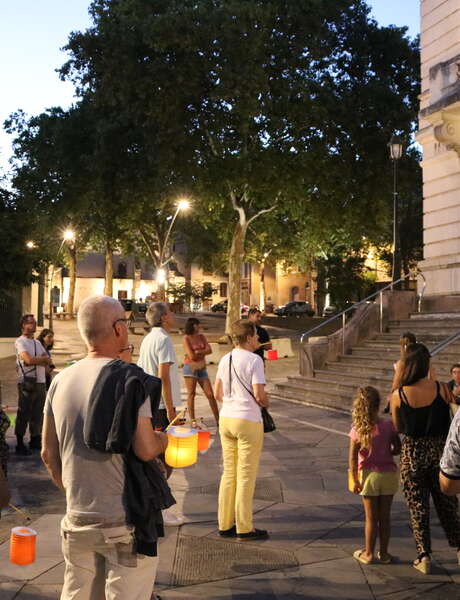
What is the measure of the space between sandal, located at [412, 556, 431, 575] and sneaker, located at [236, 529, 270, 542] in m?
1.34

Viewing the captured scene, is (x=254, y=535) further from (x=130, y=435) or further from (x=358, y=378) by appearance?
(x=358, y=378)

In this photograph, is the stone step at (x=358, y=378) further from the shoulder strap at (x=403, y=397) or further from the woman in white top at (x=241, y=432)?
the shoulder strap at (x=403, y=397)

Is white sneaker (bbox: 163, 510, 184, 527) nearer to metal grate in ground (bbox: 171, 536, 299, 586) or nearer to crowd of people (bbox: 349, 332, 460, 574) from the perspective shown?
metal grate in ground (bbox: 171, 536, 299, 586)

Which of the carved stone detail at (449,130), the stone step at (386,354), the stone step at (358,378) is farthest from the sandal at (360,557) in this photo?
the carved stone detail at (449,130)

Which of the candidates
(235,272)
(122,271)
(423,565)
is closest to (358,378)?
(423,565)

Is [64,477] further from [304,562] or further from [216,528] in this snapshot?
[216,528]

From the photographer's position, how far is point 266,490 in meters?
7.74

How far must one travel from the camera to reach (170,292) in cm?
4900

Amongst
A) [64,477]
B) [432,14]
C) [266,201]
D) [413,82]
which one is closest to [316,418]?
[64,477]

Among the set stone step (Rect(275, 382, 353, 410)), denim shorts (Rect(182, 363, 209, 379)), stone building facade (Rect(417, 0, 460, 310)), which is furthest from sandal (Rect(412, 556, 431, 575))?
stone building facade (Rect(417, 0, 460, 310))

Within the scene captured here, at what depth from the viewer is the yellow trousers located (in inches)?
236

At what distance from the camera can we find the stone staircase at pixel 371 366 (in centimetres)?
1492

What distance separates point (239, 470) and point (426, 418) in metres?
1.63

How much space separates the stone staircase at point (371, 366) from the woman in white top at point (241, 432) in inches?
333
